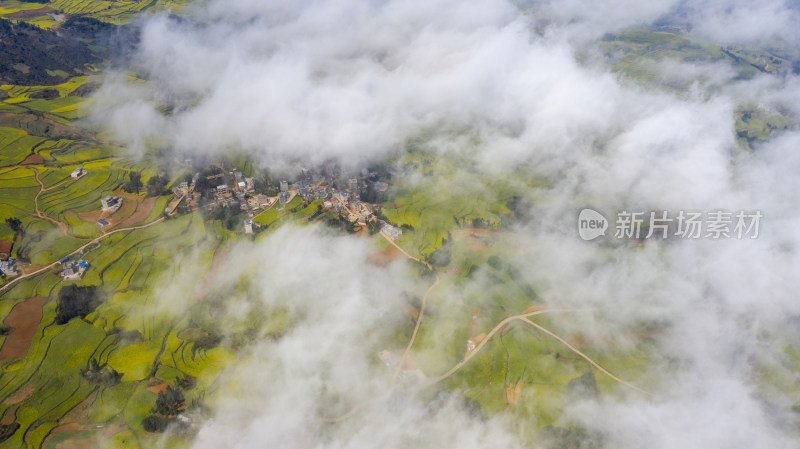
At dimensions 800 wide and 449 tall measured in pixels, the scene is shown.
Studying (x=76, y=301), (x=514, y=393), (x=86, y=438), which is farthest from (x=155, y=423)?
(x=514, y=393)

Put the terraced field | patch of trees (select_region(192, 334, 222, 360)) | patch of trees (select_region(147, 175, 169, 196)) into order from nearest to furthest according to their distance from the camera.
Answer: patch of trees (select_region(192, 334, 222, 360)), patch of trees (select_region(147, 175, 169, 196)), the terraced field

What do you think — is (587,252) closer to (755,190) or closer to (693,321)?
(693,321)

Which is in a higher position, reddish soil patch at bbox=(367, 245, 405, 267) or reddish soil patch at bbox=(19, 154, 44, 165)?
reddish soil patch at bbox=(19, 154, 44, 165)

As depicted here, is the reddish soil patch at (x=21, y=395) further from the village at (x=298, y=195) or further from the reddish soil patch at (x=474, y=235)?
the reddish soil patch at (x=474, y=235)

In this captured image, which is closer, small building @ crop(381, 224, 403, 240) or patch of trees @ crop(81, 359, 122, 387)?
patch of trees @ crop(81, 359, 122, 387)

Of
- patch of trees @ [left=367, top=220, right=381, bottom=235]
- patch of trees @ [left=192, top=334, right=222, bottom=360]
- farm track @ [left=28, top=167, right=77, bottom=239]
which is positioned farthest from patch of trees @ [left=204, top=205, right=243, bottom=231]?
patch of trees @ [left=192, top=334, right=222, bottom=360]

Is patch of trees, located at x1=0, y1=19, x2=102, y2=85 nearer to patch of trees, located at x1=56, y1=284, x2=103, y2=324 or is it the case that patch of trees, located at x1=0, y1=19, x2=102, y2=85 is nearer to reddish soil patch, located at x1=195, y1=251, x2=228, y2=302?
patch of trees, located at x1=56, y1=284, x2=103, y2=324

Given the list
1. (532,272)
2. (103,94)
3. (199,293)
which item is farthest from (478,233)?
(103,94)
